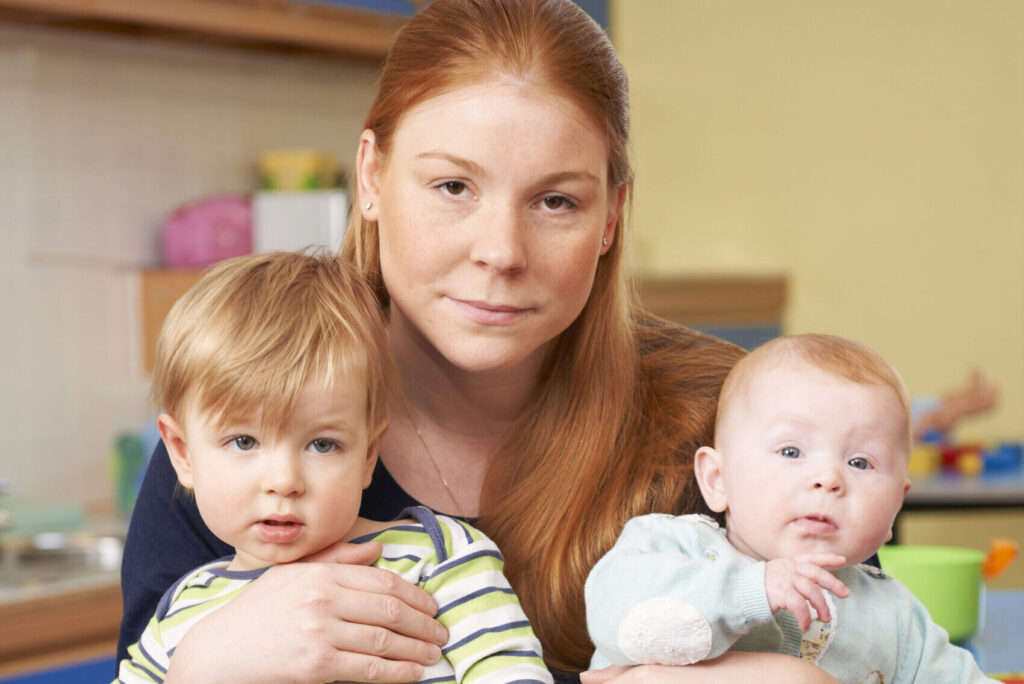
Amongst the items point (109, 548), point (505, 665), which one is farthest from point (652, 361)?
point (109, 548)

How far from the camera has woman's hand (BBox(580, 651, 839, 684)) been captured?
103cm

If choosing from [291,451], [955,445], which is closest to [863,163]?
[955,445]

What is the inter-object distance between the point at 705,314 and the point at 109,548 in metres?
2.22

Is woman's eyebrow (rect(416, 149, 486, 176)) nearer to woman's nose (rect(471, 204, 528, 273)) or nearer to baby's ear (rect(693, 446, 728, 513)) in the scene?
woman's nose (rect(471, 204, 528, 273))

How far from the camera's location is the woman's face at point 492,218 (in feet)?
3.86

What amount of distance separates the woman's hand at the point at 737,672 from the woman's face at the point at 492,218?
1.17 feet

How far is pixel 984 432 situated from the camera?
4.06 meters

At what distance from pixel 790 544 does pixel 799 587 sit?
12 centimetres

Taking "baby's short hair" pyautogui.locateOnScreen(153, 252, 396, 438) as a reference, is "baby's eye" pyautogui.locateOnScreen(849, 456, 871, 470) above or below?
below

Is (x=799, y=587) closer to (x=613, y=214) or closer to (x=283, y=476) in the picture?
(x=283, y=476)

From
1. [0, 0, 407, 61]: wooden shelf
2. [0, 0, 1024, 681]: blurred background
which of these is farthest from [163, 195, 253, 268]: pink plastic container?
[0, 0, 407, 61]: wooden shelf

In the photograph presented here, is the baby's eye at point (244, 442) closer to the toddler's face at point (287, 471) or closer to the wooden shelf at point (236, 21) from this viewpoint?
the toddler's face at point (287, 471)

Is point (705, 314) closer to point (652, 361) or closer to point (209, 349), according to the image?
point (652, 361)

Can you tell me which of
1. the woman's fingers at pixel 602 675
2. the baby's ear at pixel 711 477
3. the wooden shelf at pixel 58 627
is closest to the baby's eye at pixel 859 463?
the baby's ear at pixel 711 477
